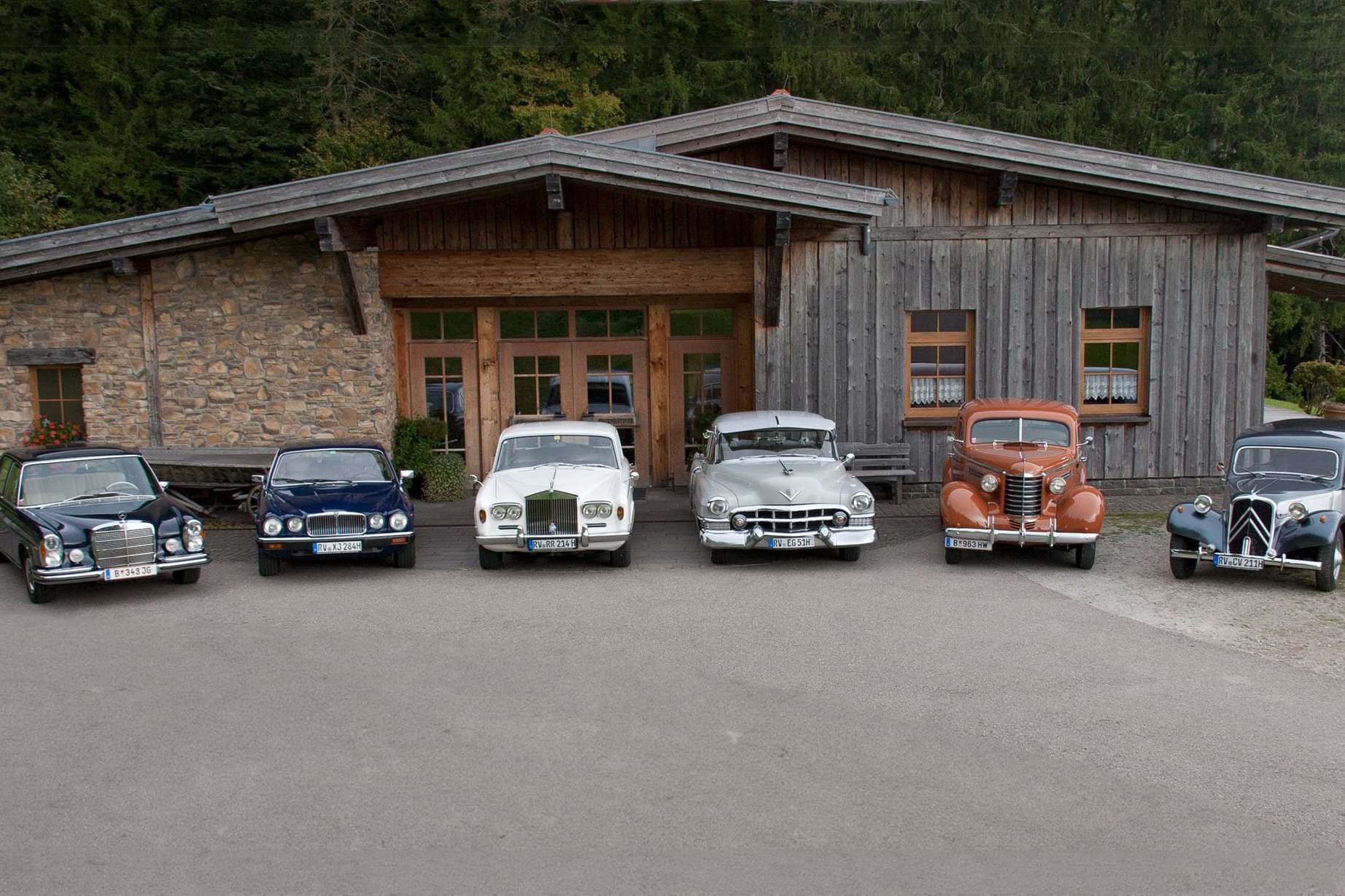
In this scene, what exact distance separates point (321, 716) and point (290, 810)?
1.40 metres

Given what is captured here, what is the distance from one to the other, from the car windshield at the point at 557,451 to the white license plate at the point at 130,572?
3.60 meters

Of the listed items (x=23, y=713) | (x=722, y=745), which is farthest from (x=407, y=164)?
(x=722, y=745)

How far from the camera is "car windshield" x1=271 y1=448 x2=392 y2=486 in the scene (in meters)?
11.9

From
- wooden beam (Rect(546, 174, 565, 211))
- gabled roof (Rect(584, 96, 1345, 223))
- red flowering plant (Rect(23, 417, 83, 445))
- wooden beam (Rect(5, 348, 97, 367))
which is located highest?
gabled roof (Rect(584, 96, 1345, 223))

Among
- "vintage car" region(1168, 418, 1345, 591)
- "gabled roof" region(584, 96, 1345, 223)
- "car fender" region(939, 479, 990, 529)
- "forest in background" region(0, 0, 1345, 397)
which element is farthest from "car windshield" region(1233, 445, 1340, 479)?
"forest in background" region(0, 0, 1345, 397)

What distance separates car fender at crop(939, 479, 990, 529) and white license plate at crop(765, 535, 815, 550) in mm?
1502

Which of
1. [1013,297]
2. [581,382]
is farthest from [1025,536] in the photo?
[581,382]

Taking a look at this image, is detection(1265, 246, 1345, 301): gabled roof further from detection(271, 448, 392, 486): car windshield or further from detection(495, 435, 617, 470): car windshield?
detection(271, 448, 392, 486): car windshield

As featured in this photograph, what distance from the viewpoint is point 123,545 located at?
1009cm

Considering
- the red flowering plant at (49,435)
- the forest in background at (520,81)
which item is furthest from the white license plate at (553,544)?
the forest in background at (520,81)

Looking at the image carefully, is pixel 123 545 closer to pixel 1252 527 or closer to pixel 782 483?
pixel 782 483

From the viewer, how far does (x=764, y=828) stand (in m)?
5.23

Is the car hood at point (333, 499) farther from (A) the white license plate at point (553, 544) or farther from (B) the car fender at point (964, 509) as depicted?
(B) the car fender at point (964, 509)

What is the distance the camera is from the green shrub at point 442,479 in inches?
619
